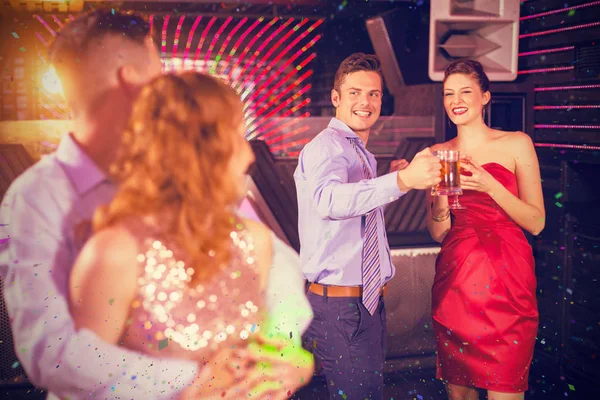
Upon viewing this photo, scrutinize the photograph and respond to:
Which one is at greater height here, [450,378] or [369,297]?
[369,297]

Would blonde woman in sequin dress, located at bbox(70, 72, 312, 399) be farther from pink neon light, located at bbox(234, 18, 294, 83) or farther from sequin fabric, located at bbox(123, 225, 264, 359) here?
pink neon light, located at bbox(234, 18, 294, 83)

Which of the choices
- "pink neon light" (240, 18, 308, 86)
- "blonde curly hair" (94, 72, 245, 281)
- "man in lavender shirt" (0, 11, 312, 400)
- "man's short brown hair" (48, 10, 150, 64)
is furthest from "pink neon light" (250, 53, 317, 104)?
"blonde curly hair" (94, 72, 245, 281)

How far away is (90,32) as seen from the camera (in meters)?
1.75

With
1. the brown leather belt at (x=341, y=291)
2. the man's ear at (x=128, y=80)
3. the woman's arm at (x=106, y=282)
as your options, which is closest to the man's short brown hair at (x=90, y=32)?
the man's ear at (x=128, y=80)

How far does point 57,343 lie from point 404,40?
2.83 m

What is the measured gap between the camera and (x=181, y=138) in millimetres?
1514

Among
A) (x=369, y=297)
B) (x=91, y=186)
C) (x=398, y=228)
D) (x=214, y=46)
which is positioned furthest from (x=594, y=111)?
(x=214, y=46)

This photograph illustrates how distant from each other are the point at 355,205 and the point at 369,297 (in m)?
0.38

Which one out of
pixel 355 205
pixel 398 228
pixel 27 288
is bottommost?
pixel 398 228

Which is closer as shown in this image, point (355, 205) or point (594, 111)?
point (355, 205)

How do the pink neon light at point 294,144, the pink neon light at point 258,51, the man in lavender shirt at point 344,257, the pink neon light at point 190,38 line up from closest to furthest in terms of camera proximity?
the man in lavender shirt at point 344,257
the pink neon light at point 294,144
the pink neon light at point 190,38
the pink neon light at point 258,51

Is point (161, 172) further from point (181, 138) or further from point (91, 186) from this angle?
point (91, 186)

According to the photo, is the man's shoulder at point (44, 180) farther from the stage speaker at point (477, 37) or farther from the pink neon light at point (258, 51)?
the pink neon light at point (258, 51)

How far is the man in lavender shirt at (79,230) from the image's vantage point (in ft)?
5.14
